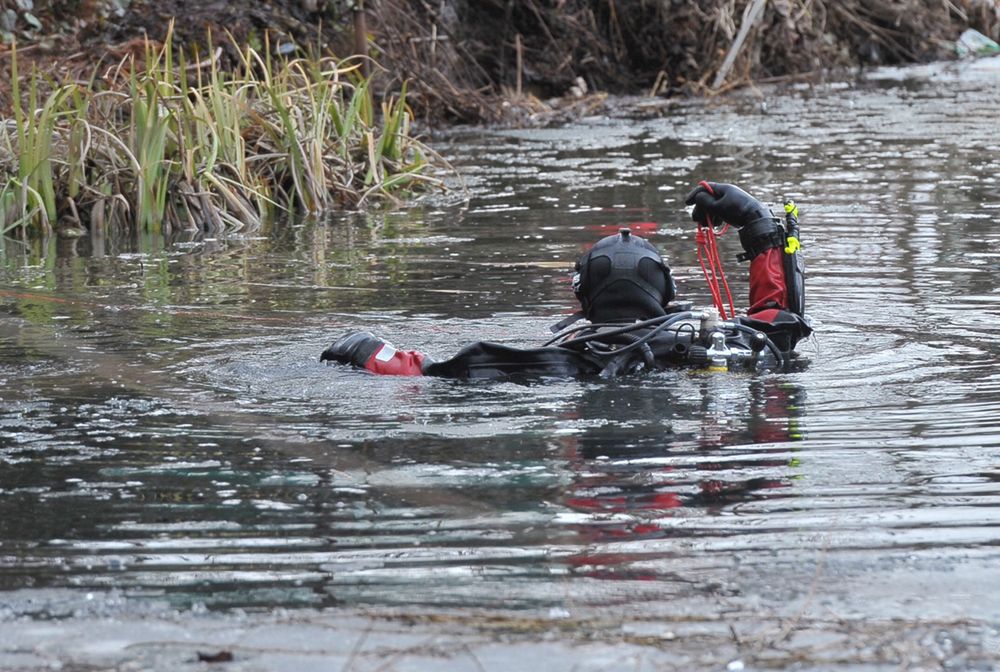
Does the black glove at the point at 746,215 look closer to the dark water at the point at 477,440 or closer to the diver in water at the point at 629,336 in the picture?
the diver in water at the point at 629,336

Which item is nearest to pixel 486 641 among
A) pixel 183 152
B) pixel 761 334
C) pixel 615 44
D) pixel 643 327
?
pixel 643 327

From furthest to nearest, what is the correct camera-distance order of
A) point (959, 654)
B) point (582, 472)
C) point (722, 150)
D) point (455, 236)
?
point (722, 150) < point (455, 236) < point (582, 472) < point (959, 654)

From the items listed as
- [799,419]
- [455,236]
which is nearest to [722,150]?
[455,236]

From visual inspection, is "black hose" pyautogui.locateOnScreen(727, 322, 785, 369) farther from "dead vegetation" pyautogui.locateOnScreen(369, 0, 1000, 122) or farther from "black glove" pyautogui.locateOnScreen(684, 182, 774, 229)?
"dead vegetation" pyautogui.locateOnScreen(369, 0, 1000, 122)

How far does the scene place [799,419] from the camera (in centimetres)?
542

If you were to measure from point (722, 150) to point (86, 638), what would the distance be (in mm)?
12641

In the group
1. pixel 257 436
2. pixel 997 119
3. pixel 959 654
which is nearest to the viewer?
pixel 959 654

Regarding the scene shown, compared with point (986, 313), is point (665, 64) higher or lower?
higher

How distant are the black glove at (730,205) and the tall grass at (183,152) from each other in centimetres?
505

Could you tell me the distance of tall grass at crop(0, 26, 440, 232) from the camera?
10.7 metres

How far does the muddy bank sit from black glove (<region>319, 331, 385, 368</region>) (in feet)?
28.3

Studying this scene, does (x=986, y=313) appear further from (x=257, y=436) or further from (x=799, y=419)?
(x=257, y=436)

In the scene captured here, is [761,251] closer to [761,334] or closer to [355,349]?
[761,334]

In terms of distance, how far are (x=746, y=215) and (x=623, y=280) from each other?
2.45ft
